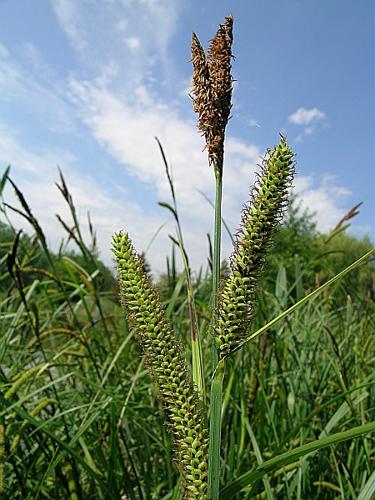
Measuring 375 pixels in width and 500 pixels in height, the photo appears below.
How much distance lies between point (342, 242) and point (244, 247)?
39.4m

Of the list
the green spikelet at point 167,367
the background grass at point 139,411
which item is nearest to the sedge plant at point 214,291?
the green spikelet at point 167,367

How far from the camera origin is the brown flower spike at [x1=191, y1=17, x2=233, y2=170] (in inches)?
23.8

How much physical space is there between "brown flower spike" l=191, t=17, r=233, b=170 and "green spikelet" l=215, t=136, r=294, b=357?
0.20ft

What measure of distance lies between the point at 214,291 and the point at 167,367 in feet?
0.34

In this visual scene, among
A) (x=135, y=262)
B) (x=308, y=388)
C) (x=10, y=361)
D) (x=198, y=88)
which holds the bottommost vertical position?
(x=308, y=388)

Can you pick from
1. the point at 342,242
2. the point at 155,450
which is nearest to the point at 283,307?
the point at 155,450

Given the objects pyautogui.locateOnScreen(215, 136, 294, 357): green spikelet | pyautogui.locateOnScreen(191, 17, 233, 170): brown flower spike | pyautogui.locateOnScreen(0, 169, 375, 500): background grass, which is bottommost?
pyautogui.locateOnScreen(0, 169, 375, 500): background grass

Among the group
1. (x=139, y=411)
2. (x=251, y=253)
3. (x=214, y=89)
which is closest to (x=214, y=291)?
(x=251, y=253)

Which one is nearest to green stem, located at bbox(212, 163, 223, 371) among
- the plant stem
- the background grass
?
the plant stem

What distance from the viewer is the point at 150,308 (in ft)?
1.99

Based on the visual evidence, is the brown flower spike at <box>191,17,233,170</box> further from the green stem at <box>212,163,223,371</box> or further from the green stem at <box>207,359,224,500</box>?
the green stem at <box>207,359,224,500</box>

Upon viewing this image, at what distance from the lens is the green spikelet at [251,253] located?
22.9 inches

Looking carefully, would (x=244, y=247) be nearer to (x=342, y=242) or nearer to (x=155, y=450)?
(x=155, y=450)

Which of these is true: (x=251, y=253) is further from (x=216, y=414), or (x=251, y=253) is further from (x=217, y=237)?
(x=216, y=414)
